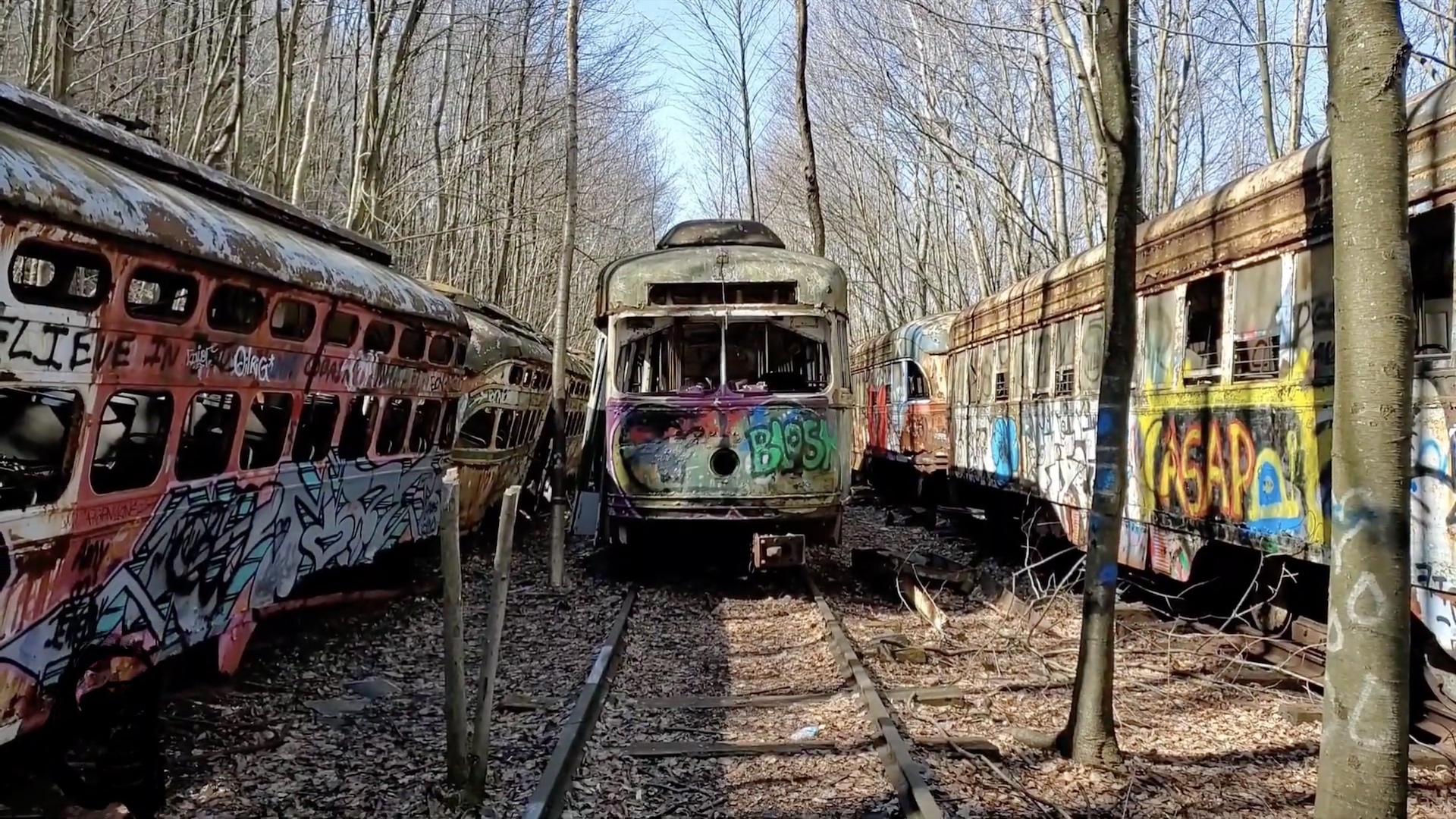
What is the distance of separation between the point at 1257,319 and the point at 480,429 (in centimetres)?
807

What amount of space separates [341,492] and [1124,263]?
537cm

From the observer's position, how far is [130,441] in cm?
545

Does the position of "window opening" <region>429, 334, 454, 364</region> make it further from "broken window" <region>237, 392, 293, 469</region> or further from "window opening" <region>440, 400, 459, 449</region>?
"broken window" <region>237, 392, 293, 469</region>

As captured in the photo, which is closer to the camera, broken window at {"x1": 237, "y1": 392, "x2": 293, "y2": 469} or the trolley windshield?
broken window at {"x1": 237, "y1": 392, "x2": 293, "y2": 469}

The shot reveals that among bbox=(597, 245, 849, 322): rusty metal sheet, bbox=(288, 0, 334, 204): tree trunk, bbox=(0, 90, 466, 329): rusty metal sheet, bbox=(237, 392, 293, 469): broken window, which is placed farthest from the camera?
bbox=(288, 0, 334, 204): tree trunk

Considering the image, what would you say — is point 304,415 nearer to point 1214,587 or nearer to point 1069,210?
point 1214,587

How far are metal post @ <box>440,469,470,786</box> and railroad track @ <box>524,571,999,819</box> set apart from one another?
41 centimetres

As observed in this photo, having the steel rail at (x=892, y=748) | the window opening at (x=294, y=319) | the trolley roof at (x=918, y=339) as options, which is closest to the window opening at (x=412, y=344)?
the window opening at (x=294, y=319)

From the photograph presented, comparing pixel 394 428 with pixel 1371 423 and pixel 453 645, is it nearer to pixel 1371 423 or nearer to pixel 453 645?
pixel 453 645

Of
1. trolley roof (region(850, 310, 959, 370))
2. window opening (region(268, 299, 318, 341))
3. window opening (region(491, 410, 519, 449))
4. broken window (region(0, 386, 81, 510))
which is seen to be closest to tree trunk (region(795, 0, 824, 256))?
trolley roof (region(850, 310, 959, 370))

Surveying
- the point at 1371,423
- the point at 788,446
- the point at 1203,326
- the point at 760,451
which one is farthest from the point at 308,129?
the point at 1371,423

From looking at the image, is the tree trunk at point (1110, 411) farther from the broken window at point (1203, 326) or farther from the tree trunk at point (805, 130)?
the tree trunk at point (805, 130)

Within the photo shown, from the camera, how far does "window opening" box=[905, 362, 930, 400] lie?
17234mm

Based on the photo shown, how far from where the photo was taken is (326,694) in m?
6.33
